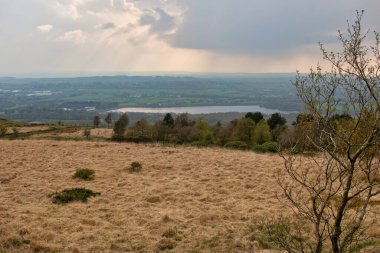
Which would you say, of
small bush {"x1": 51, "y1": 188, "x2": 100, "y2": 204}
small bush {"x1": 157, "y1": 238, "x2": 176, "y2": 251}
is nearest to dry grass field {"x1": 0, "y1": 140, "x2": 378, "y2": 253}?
small bush {"x1": 157, "y1": 238, "x2": 176, "y2": 251}

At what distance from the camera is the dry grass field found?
45.7 ft

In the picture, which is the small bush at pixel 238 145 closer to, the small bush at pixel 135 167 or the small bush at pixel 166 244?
the small bush at pixel 135 167

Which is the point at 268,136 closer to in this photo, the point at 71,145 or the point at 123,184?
the point at 71,145

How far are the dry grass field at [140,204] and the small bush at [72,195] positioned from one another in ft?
1.58

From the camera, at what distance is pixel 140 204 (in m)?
19.1

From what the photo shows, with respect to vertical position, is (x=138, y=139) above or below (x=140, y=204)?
below

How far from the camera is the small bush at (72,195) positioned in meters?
19.6

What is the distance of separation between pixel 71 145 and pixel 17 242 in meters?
28.0

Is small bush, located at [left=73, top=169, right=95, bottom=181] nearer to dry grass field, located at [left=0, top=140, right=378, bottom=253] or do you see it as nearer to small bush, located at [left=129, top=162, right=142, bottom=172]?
dry grass field, located at [left=0, top=140, right=378, bottom=253]

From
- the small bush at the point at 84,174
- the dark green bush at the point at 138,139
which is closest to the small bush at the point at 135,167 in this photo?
the small bush at the point at 84,174

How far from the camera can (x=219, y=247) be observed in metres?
13.5

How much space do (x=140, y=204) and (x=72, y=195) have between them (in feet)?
13.0

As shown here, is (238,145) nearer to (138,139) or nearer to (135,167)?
(138,139)

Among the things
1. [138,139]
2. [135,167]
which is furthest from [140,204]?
[138,139]
